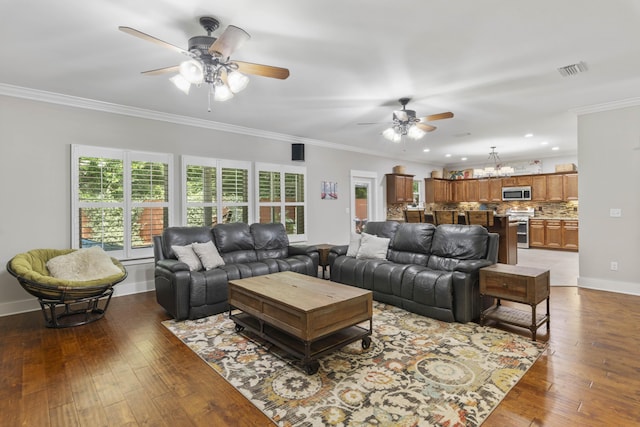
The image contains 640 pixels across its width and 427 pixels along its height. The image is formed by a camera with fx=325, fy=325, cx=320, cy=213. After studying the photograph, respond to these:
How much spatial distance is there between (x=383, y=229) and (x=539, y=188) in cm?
693

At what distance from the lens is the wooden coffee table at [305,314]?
96.0 inches

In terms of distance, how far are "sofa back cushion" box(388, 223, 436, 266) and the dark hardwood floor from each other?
148 centimetres

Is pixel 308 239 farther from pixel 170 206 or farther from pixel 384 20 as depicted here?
pixel 384 20

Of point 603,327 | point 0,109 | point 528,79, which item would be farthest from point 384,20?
point 0,109

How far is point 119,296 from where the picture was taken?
4.54m

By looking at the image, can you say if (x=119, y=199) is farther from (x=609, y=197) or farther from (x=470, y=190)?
(x=470, y=190)

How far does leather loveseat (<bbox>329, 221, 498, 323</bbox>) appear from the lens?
3400mm

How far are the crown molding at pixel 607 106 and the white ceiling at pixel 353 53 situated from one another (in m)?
0.08

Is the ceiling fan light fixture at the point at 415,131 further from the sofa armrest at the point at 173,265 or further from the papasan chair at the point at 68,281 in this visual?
the papasan chair at the point at 68,281

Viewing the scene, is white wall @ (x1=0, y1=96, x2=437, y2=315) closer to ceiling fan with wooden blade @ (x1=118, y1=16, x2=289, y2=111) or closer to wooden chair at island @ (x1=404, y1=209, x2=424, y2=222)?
ceiling fan with wooden blade @ (x1=118, y1=16, x2=289, y2=111)

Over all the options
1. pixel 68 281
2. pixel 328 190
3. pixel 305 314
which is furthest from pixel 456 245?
pixel 68 281

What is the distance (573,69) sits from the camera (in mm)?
3385

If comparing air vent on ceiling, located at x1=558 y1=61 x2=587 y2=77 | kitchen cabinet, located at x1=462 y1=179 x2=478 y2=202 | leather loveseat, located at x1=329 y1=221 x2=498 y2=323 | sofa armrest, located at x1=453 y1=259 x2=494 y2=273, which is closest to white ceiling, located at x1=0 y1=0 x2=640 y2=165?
air vent on ceiling, located at x1=558 y1=61 x2=587 y2=77

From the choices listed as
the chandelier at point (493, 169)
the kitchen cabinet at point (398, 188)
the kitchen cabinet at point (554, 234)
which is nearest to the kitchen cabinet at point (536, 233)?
the kitchen cabinet at point (554, 234)
